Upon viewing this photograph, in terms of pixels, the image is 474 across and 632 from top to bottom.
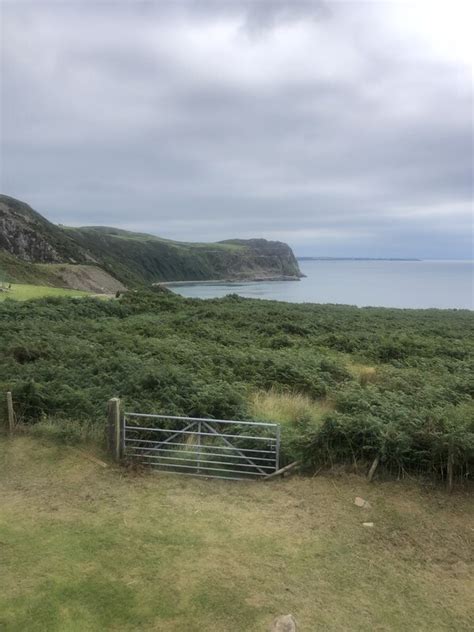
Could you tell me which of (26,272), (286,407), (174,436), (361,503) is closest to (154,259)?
(26,272)

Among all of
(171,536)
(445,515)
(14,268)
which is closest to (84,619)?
(171,536)

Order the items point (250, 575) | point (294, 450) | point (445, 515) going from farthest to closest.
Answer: point (294, 450) < point (445, 515) < point (250, 575)

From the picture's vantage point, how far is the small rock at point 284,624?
4551 mm

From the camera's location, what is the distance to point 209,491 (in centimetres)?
744

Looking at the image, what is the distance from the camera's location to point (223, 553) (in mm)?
5816

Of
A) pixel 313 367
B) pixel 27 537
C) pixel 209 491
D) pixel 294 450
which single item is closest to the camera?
pixel 27 537

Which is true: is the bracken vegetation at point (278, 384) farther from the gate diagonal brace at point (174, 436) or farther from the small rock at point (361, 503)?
the gate diagonal brace at point (174, 436)

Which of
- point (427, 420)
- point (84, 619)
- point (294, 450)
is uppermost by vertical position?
point (427, 420)

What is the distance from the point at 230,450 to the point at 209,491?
3.34ft

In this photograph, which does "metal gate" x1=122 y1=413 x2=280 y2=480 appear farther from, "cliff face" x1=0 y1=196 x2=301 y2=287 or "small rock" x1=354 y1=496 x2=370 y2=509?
"cliff face" x1=0 y1=196 x2=301 y2=287

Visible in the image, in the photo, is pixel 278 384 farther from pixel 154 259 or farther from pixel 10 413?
pixel 154 259

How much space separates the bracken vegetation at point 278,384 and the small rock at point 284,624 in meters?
3.43

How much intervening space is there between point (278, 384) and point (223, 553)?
739 cm

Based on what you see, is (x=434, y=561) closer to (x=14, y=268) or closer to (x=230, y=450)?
(x=230, y=450)
